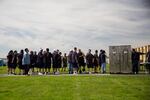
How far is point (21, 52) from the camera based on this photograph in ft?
88.6

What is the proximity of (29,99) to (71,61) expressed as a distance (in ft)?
51.6

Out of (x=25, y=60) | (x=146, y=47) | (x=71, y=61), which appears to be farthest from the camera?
(x=146, y=47)

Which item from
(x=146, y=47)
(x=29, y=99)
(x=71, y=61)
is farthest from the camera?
(x=146, y=47)

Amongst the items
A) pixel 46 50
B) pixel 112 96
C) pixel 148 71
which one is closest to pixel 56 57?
pixel 46 50

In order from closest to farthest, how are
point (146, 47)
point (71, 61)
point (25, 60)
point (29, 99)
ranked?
point (29, 99)
point (25, 60)
point (71, 61)
point (146, 47)

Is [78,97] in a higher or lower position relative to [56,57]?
lower

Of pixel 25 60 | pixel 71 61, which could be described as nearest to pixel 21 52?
pixel 25 60

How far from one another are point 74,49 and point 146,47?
12882mm

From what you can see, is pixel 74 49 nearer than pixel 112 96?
No

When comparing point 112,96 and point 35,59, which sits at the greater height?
point 35,59

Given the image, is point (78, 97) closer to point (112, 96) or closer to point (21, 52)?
point (112, 96)

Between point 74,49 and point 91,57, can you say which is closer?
point 74,49

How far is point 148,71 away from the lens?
27.8 meters

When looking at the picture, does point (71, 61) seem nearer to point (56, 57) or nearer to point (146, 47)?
point (56, 57)
